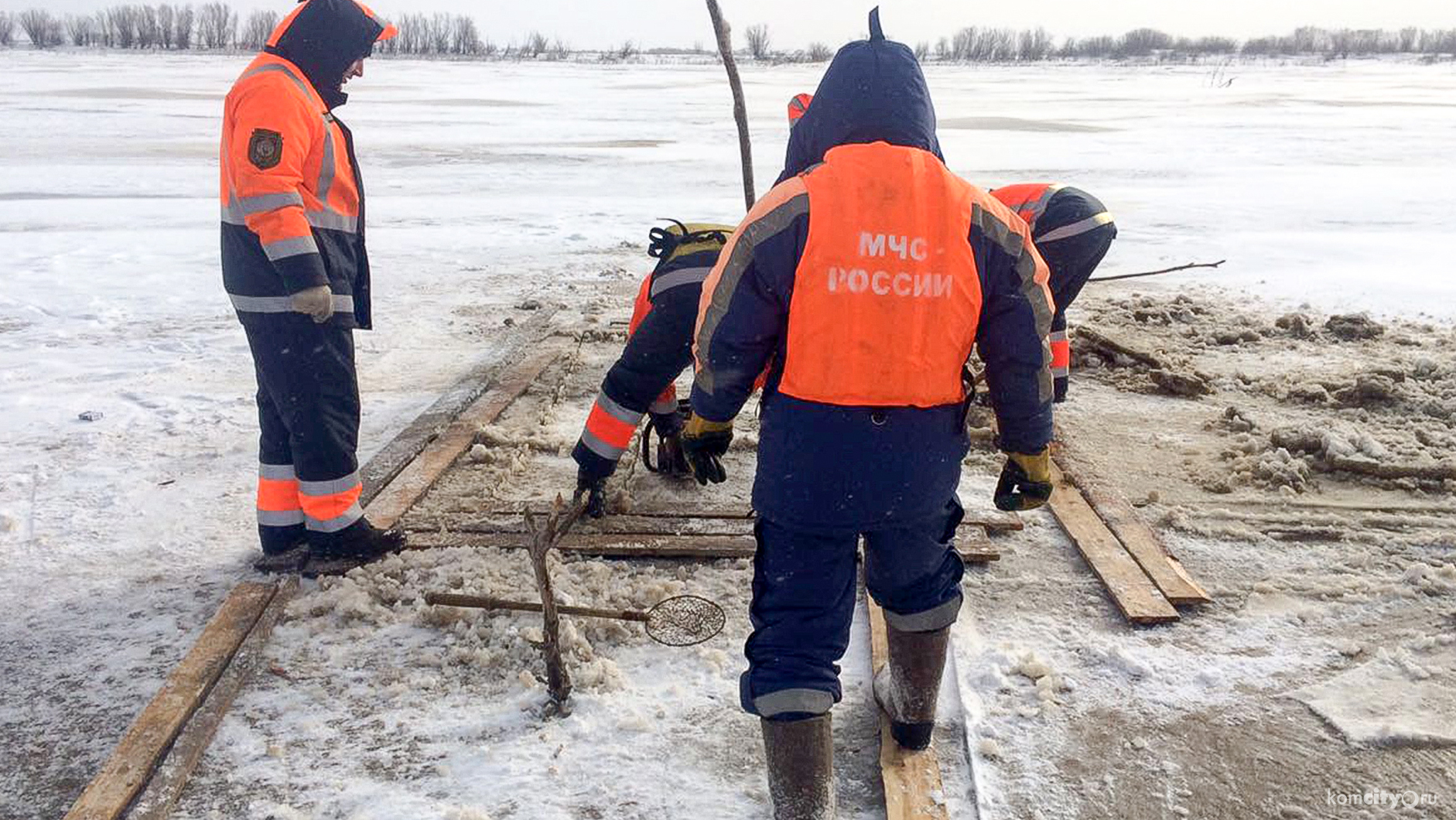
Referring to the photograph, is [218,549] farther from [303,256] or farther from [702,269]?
[702,269]

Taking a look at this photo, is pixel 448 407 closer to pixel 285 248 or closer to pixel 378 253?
pixel 285 248

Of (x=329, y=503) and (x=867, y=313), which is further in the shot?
(x=329, y=503)

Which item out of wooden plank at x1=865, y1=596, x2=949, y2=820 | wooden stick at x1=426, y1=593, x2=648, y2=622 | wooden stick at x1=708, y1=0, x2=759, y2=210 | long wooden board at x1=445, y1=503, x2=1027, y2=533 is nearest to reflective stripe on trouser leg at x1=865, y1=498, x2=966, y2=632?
wooden plank at x1=865, y1=596, x2=949, y2=820

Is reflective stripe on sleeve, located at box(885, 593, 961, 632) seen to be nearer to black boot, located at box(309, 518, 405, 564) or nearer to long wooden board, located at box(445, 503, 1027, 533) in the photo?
long wooden board, located at box(445, 503, 1027, 533)

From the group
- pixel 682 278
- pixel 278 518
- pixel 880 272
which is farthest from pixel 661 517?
pixel 880 272

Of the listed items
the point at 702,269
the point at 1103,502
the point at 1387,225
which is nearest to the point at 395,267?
the point at 702,269

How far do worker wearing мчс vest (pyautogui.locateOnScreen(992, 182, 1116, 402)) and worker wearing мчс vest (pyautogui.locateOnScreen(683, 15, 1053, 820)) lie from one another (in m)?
2.20

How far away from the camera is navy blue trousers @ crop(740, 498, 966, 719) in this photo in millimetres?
2334

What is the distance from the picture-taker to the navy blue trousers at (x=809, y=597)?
233cm

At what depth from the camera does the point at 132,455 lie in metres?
4.70

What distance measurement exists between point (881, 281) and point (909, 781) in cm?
130

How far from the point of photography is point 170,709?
2.80m

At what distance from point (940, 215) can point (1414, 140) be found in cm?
2033

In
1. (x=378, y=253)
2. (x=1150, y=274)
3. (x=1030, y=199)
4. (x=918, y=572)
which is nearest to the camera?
(x=918, y=572)
